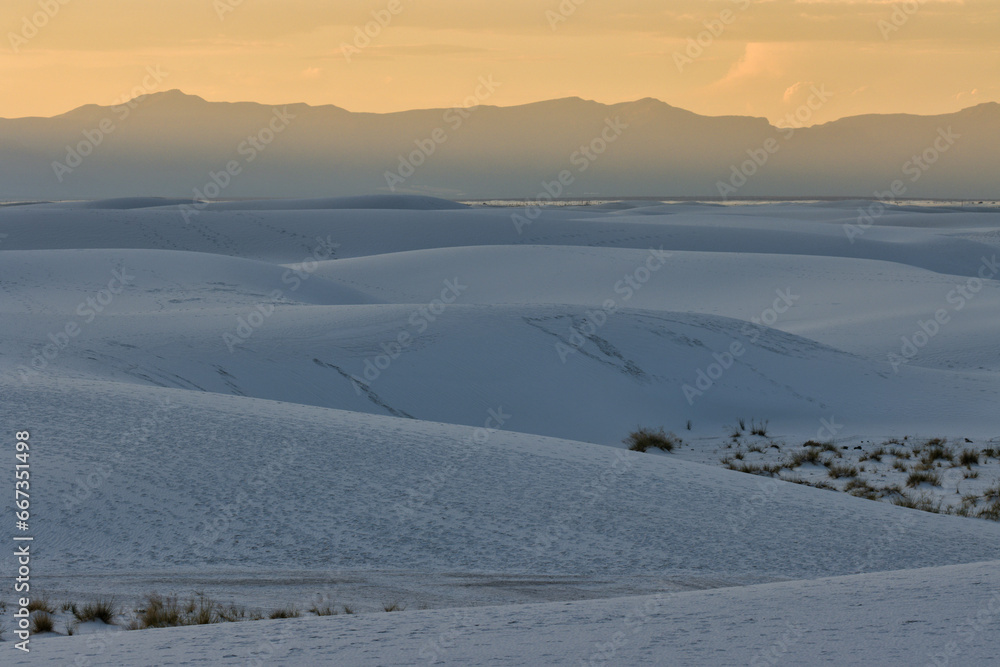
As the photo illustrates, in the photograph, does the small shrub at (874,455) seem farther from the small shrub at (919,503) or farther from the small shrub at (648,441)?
the small shrub at (648,441)

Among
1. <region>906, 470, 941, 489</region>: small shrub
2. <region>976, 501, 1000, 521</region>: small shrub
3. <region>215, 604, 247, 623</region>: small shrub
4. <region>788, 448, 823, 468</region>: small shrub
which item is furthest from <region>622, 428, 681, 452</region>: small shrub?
<region>215, 604, 247, 623</region>: small shrub

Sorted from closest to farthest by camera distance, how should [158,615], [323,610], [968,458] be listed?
[158,615] < [323,610] < [968,458]

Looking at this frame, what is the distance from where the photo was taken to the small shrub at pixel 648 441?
472 inches

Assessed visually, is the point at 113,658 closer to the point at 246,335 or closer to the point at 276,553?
→ the point at 276,553

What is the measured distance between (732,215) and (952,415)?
60.9 meters

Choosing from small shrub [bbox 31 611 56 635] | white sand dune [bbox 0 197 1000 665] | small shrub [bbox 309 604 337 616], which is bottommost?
small shrub [bbox 31 611 56 635]

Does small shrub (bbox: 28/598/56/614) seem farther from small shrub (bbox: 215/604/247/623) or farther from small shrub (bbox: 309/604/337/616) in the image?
small shrub (bbox: 309/604/337/616)

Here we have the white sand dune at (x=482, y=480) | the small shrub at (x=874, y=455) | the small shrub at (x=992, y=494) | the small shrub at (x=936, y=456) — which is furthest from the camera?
the small shrub at (x=874, y=455)

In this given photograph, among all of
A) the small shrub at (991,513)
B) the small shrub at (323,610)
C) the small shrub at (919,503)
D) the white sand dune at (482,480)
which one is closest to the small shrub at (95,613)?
the white sand dune at (482,480)

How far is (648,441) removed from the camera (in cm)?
1209

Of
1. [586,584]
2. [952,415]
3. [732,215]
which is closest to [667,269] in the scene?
[952,415]

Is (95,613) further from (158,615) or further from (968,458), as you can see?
(968,458)

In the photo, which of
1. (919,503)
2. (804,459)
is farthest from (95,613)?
(804,459)

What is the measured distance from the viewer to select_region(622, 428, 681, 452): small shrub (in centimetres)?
1199
